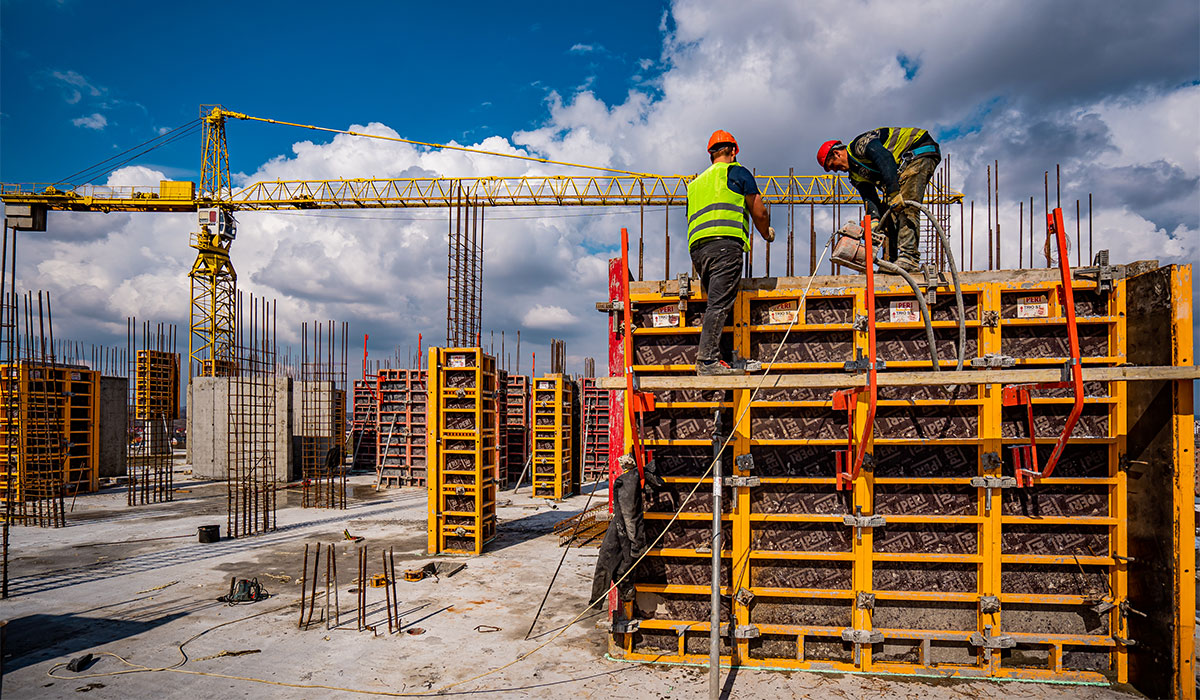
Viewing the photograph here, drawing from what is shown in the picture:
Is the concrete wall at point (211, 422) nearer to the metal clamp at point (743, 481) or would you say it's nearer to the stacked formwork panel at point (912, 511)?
the stacked formwork panel at point (912, 511)

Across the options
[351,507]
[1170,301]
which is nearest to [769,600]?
[1170,301]

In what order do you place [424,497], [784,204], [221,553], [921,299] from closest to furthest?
[921,299]
[221,553]
[424,497]
[784,204]

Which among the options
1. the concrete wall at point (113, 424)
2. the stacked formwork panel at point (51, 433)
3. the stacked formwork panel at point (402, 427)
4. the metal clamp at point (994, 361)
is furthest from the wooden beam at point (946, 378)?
the concrete wall at point (113, 424)

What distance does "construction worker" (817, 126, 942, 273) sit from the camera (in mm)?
5832

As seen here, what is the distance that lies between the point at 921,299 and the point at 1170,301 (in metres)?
2.47

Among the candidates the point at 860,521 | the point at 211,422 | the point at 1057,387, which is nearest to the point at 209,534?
the point at 860,521

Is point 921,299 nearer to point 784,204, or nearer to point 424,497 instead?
point 424,497

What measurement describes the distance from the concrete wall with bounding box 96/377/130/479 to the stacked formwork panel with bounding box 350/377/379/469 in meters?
8.68

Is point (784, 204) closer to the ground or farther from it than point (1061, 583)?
farther from it

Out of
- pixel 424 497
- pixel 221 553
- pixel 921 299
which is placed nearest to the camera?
pixel 921 299

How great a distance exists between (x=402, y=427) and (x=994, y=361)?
22955mm

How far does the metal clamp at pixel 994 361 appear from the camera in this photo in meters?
5.98

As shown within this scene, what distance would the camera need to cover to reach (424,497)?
20.9 metres

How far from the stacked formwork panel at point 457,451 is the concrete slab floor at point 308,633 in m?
0.72
